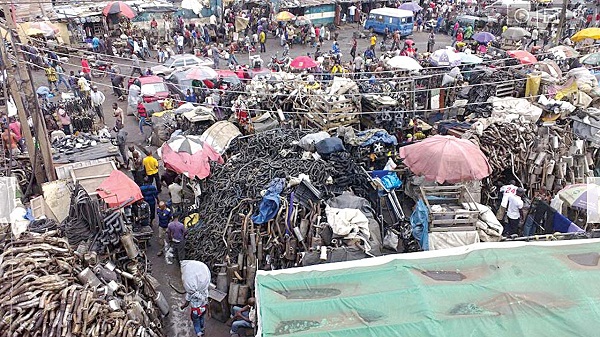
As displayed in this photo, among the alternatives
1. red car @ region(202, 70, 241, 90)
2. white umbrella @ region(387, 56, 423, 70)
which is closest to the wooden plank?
red car @ region(202, 70, 241, 90)

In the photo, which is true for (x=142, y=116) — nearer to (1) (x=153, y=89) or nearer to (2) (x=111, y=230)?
(1) (x=153, y=89)

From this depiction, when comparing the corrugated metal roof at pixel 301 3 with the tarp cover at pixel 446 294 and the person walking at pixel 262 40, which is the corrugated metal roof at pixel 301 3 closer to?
the person walking at pixel 262 40

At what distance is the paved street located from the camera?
1098 centimetres

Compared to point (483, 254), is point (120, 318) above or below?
below

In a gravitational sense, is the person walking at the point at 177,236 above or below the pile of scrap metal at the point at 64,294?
below

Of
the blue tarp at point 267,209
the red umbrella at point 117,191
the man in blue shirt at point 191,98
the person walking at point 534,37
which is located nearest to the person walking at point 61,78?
the man in blue shirt at point 191,98

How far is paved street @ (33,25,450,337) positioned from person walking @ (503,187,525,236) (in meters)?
7.60

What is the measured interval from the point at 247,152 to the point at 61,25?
19868mm

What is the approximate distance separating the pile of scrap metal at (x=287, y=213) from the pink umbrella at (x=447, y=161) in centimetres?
148

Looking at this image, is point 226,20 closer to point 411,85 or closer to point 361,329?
point 411,85

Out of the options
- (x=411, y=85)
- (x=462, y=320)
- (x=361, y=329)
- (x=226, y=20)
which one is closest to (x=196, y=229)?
(x=361, y=329)

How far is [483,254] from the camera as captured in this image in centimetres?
916

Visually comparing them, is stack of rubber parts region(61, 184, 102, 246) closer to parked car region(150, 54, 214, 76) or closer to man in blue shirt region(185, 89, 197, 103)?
man in blue shirt region(185, 89, 197, 103)

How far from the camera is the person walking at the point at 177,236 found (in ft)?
39.9
